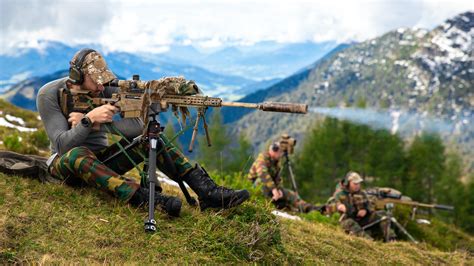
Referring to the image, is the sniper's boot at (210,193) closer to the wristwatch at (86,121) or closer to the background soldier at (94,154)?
the background soldier at (94,154)

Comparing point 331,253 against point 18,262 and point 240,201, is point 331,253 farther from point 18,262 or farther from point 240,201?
point 18,262

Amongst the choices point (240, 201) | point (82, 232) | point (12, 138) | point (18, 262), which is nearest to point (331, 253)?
point (240, 201)

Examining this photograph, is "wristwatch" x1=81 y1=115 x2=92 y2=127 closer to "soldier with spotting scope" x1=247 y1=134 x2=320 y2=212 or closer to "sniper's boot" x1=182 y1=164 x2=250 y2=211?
"sniper's boot" x1=182 y1=164 x2=250 y2=211

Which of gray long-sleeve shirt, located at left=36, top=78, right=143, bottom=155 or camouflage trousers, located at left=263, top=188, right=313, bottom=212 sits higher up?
gray long-sleeve shirt, located at left=36, top=78, right=143, bottom=155

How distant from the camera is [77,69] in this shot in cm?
688

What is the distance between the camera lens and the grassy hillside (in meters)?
5.58

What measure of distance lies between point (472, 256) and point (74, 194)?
846 cm

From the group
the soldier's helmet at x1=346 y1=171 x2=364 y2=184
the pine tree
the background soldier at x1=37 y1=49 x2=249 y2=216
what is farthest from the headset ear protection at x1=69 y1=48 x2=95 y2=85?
the pine tree

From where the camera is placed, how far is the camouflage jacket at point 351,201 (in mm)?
15094

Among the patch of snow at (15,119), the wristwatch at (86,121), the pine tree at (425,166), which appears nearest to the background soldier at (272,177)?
the wristwatch at (86,121)

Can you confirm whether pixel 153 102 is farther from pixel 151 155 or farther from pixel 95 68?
pixel 95 68

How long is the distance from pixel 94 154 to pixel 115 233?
60.1 inches

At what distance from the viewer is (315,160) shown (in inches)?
2625

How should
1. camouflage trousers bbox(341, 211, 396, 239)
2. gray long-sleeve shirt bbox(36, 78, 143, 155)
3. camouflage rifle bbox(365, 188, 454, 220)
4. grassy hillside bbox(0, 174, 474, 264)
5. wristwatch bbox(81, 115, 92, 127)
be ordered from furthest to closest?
1. camouflage rifle bbox(365, 188, 454, 220)
2. camouflage trousers bbox(341, 211, 396, 239)
3. gray long-sleeve shirt bbox(36, 78, 143, 155)
4. wristwatch bbox(81, 115, 92, 127)
5. grassy hillside bbox(0, 174, 474, 264)
